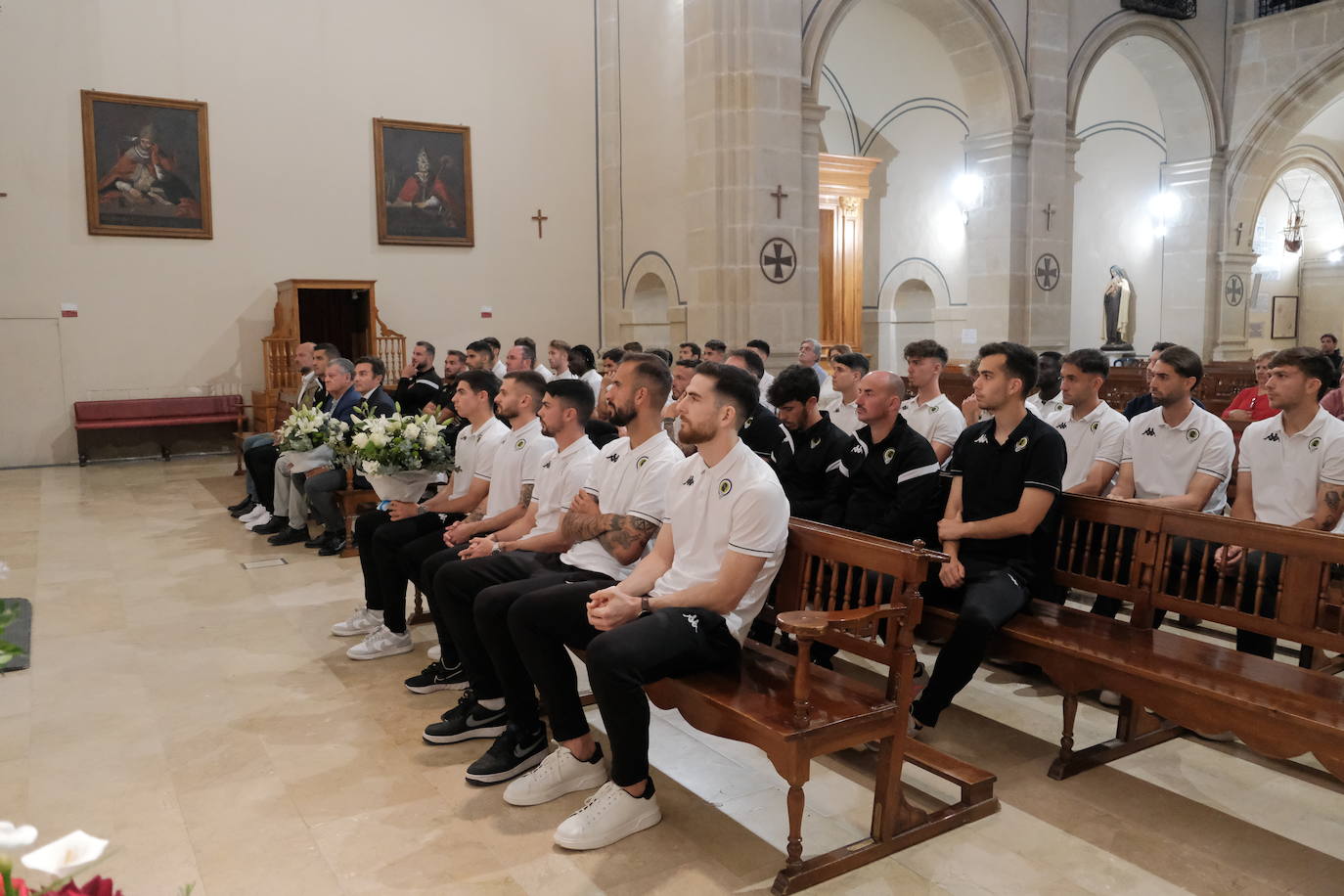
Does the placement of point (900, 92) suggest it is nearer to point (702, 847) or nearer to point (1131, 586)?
point (1131, 586)

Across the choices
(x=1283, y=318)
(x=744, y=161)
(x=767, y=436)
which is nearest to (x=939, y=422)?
(x=767, y=436)

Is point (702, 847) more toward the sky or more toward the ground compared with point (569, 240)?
more toward the ground

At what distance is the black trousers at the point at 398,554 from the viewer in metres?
4.50

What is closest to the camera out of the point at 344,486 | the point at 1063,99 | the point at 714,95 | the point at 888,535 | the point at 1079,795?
the point at 1079,795

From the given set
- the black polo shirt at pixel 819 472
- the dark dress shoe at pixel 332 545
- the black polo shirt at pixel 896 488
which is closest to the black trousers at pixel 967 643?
the black polo shirt at pixel 896 488

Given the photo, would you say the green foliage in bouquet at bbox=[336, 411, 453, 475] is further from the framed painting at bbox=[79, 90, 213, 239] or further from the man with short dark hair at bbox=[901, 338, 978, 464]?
the framed painting at bbox=[79, 90, 213, 239]

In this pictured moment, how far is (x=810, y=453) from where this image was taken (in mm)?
4488

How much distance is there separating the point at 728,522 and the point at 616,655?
55cm

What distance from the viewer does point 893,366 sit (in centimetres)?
1528

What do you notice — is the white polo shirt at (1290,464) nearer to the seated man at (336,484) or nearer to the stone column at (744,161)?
the seated man at (336,484)

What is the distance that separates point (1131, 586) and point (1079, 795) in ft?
2.44

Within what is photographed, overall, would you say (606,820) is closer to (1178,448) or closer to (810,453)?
(810,453)

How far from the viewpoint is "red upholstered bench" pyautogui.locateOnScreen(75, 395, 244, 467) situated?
36.2 ft

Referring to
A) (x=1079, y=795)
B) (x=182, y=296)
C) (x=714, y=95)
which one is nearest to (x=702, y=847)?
(x=1079, y=795)
